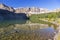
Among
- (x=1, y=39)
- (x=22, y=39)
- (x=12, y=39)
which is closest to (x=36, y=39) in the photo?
(x=22, y=39)

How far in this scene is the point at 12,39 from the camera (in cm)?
3136

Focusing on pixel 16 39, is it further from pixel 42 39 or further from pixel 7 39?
pixel 42 39

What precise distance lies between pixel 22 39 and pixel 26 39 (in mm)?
919

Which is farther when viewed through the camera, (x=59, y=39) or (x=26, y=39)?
(x=26, y=39)

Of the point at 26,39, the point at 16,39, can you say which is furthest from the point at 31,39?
the point at 16,39

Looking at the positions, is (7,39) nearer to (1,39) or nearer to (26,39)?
(1,39)

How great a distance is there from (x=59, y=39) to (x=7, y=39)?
10.9 metres

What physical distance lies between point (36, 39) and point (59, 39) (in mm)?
5356

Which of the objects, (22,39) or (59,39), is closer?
(59,39)

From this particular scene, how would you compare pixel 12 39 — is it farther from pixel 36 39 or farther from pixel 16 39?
pixel 36 39

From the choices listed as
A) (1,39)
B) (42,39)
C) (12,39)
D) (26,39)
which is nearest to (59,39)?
(42,39)

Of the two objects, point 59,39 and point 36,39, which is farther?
point 36,39

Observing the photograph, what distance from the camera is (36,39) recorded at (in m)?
32.5

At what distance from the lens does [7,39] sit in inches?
1238
